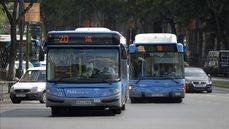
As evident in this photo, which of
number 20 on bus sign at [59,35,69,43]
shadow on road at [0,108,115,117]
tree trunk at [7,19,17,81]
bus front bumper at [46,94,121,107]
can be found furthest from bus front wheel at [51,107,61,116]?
tree trunk at [7,19,17,81]

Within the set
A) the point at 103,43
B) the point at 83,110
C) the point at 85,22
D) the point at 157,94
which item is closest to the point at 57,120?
the point at 103,43

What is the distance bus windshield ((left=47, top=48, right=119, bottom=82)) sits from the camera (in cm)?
2338

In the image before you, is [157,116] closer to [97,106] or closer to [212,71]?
[97,106]

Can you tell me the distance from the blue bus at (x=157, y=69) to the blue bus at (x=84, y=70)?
7.80 m

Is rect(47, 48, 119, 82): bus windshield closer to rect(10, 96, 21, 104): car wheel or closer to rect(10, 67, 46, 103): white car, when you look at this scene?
rect(10, 67, 46, 103): white car

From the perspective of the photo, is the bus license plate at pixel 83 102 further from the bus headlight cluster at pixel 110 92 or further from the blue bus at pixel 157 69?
the blue bus at pixel 157 69

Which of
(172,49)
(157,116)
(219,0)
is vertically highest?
(219,0)

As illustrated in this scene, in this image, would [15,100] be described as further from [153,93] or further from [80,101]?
[80,101]

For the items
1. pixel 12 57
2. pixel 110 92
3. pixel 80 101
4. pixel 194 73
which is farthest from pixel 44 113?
pixel 194 73

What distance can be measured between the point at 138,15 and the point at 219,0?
1456 cm

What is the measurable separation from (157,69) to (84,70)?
28.6 ft

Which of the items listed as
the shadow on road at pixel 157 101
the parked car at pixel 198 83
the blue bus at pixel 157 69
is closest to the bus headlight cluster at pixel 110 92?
the blue bus at pixel 157 69

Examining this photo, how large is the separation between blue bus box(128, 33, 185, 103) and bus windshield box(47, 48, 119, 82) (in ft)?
26.4

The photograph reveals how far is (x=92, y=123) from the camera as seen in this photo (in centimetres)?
2052
